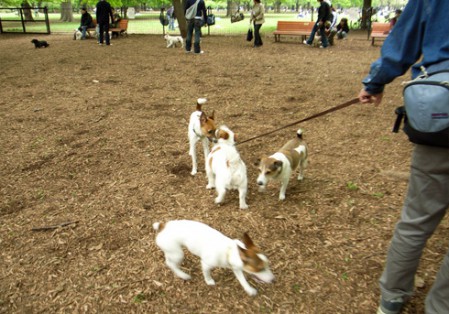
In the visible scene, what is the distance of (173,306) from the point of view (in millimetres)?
2434

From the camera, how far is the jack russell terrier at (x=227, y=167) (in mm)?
3318

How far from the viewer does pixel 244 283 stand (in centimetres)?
243

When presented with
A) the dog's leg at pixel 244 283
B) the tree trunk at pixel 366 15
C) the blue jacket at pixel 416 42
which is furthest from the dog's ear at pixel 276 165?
the tree trunk at pixel 366 15

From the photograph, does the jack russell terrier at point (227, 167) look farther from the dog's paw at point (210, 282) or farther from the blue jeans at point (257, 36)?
the blue jeans at point (257, 36)

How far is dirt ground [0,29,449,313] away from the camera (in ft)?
8.31

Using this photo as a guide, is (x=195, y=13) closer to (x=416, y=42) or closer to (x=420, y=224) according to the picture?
(x=416, y=42)

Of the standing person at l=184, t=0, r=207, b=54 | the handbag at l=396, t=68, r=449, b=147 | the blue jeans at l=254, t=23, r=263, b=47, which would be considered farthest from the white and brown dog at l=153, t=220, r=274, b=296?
the blue jeans at l=254, t=23, r=263, b=47

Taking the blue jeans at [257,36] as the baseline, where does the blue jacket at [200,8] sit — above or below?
above

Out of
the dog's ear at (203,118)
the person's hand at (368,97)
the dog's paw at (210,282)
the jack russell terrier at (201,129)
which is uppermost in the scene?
the person's hand at (368,97)

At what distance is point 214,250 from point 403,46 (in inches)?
66.4

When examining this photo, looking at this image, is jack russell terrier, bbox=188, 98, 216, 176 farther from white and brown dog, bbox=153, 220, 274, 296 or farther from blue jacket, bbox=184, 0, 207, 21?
blue jacket, bbox=184, 0, 207, 21

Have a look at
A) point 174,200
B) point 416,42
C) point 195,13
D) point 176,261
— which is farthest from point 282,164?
point 195,13

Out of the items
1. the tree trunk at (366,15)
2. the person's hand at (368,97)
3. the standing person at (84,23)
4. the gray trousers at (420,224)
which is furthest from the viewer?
the tree trunk at (366,15)

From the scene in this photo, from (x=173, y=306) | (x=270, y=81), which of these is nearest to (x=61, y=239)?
(x=173, y=306)
